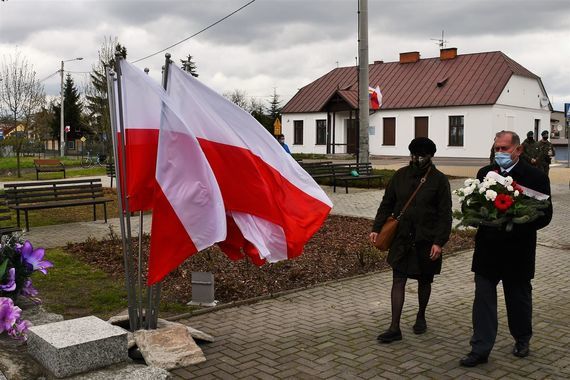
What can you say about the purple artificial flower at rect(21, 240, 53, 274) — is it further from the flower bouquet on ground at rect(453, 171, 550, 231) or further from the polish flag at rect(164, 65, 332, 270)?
the flower bouquet on ground at rect(453, 171, 550, 231)

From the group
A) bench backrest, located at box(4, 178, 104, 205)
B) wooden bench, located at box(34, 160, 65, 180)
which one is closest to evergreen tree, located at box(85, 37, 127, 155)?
wooden bench, located at box(34, 160, 65, 180)

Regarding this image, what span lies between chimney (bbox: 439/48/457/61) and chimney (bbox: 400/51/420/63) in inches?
93.1

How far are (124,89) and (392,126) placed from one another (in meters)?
44.3

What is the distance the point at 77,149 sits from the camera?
55969 millimetres

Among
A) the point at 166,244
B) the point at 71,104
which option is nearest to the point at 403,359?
the point at 166,244

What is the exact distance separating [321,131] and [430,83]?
977 cm

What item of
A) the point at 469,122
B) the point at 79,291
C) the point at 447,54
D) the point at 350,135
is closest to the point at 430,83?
the point at 447,54

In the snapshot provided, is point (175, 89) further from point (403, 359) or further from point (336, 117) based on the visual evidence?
point (336, 117)

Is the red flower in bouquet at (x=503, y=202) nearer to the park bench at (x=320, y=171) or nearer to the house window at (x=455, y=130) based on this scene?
the park bench at (x=320, y=171)

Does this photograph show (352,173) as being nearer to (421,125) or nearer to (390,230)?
(390,230)

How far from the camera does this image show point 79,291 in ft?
23.1

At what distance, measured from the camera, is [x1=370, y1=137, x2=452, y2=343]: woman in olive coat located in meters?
5.20

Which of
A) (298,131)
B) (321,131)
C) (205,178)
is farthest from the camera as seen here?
(298,131)

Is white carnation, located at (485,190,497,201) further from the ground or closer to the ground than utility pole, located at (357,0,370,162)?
closer to the ground
